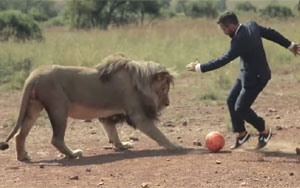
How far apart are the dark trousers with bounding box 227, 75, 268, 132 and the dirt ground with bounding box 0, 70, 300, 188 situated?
0.35 metres

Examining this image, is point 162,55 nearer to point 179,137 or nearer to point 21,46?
point 21,46

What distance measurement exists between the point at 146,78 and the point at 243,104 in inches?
51.8

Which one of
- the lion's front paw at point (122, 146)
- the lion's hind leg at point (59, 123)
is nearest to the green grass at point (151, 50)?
the lion's front paw at point (122, 146)

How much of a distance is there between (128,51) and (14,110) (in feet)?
22.9

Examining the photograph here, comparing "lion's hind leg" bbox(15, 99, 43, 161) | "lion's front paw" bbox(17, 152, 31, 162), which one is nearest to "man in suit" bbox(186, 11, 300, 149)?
"lion's hind leg" bbox(15, 99, 43, 161)

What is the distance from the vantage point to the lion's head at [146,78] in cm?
862

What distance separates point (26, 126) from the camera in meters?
8.56

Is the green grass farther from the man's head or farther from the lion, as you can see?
the man's head

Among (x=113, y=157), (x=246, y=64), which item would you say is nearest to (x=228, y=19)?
(x=246, y=64)

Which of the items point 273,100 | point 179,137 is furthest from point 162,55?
point 179,137

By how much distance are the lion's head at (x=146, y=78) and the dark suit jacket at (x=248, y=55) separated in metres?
0.89

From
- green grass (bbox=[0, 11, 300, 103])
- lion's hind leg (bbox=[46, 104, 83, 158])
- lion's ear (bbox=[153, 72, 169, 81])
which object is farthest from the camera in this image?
green grass (bbox=[0, 11, 300, 103])

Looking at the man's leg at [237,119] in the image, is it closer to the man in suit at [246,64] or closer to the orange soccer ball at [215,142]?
the man in suit at [246,64]

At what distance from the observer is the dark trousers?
27.0 feet
